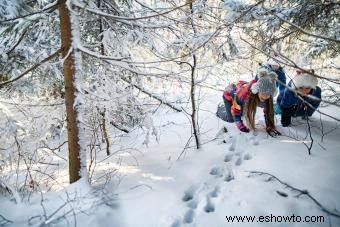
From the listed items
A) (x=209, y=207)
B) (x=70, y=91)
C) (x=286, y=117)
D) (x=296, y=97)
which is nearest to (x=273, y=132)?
(x=286, y=117)

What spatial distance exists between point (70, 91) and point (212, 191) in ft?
6.69

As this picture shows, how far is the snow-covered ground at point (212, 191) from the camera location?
10.2 feet

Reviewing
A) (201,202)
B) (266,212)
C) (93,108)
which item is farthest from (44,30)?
(266,212)

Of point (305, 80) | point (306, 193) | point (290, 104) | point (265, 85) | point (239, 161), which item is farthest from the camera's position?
point (290, 104)

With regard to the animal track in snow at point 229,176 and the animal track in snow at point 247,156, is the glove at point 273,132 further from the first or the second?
the animal track in snow at point 229,176

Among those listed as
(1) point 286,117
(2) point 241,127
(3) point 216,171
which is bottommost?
(3) point 216,171

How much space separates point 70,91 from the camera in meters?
3.59

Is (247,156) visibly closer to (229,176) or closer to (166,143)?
(229,176)

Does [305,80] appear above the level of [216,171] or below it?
above

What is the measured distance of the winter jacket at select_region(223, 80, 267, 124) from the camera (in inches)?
196

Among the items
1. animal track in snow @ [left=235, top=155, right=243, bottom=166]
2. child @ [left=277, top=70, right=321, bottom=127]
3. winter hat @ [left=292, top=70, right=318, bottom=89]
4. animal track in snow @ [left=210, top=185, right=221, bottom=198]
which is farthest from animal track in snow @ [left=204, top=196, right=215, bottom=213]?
winter hat @ [left=292, top=70, right=318, bottom=89]

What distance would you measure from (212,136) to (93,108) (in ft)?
6.97

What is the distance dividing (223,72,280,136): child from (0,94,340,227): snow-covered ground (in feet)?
0.93

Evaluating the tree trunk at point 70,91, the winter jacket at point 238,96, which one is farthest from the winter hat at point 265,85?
the tree trunk at point 70,91
